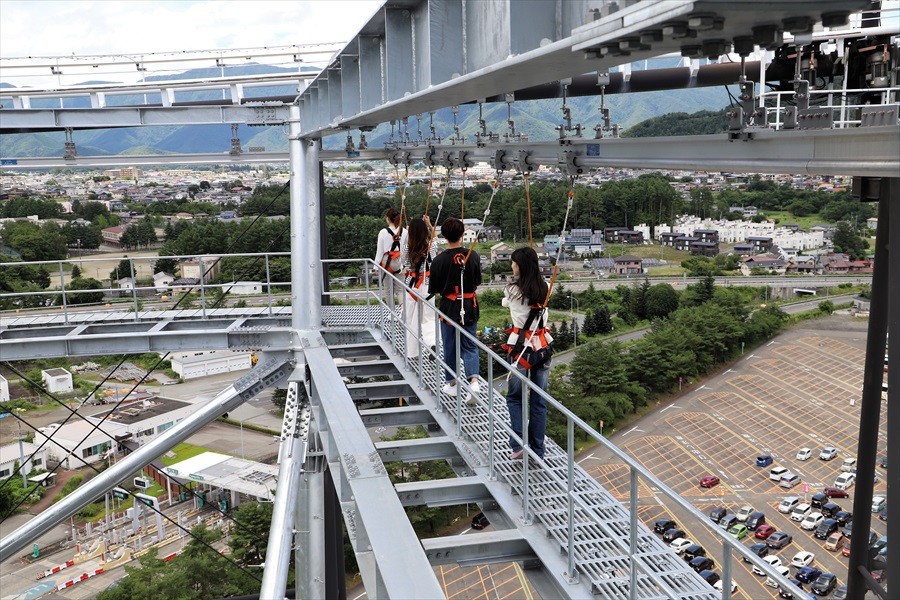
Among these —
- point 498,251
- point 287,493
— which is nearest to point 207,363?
point 498,251

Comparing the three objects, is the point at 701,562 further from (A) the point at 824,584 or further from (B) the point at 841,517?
(B) the point at 841,517

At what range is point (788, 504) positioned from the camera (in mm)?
34031

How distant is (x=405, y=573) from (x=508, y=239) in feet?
46.7

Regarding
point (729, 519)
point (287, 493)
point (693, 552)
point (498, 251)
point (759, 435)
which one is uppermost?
point (498, 251)

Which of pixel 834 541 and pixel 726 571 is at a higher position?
pixel 726 571

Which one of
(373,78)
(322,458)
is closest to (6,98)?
(322,458)

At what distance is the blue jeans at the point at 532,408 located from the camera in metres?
4.94

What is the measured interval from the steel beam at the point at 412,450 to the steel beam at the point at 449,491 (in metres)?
0.77

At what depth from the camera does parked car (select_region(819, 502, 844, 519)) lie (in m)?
32.2

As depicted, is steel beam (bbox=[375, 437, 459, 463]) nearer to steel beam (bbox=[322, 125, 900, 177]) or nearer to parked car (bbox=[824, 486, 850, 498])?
steel beam (bbox=[322, 125, 900, 177])

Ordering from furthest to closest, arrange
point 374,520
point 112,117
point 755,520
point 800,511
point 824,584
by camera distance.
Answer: point 800,511 → point 755,520 → point 824,584 → point 112,117 → point 374,520

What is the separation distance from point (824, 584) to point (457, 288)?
2481 cm

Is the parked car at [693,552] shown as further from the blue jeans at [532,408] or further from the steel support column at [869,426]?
the blue jeans at [532,408]

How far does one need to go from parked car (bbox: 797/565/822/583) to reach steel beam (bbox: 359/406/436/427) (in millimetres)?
22886
